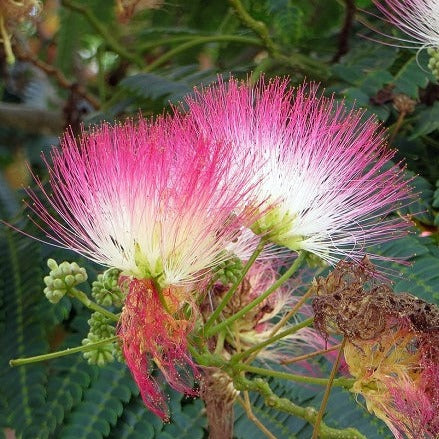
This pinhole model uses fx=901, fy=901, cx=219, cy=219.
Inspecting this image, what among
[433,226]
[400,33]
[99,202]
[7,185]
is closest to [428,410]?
[99,202]

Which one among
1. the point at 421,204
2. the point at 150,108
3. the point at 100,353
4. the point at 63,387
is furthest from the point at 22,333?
the point at 421,204

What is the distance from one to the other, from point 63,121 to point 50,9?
43cm

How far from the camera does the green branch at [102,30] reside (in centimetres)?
240

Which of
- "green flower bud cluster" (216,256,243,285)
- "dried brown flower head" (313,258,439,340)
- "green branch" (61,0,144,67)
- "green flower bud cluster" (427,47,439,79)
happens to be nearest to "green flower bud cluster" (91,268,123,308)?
"green flower bud cluster" (216,256,243,285)

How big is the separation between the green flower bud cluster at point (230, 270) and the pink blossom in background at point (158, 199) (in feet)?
0.06

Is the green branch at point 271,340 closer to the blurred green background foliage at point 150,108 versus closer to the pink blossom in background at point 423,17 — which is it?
the blurred green background foliage at point 150,108

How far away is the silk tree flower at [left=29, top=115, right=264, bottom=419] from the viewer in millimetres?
1154

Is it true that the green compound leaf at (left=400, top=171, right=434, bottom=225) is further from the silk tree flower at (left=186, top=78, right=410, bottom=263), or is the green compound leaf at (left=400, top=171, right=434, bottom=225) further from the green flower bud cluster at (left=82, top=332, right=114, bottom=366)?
the green flower bud cluster at (left=82, top=332, right=114, bottom=366)

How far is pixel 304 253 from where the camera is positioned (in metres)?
1.31

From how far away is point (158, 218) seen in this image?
3.86 feet

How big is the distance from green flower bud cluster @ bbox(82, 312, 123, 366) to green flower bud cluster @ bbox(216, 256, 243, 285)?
0.58ft

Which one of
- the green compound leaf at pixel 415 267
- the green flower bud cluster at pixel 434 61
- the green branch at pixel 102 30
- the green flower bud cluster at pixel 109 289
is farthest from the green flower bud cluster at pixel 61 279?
the green branch at pixel 102 30

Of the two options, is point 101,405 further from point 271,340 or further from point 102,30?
point 102,30

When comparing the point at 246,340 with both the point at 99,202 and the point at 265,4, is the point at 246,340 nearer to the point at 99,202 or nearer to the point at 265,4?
the point at 99,202
